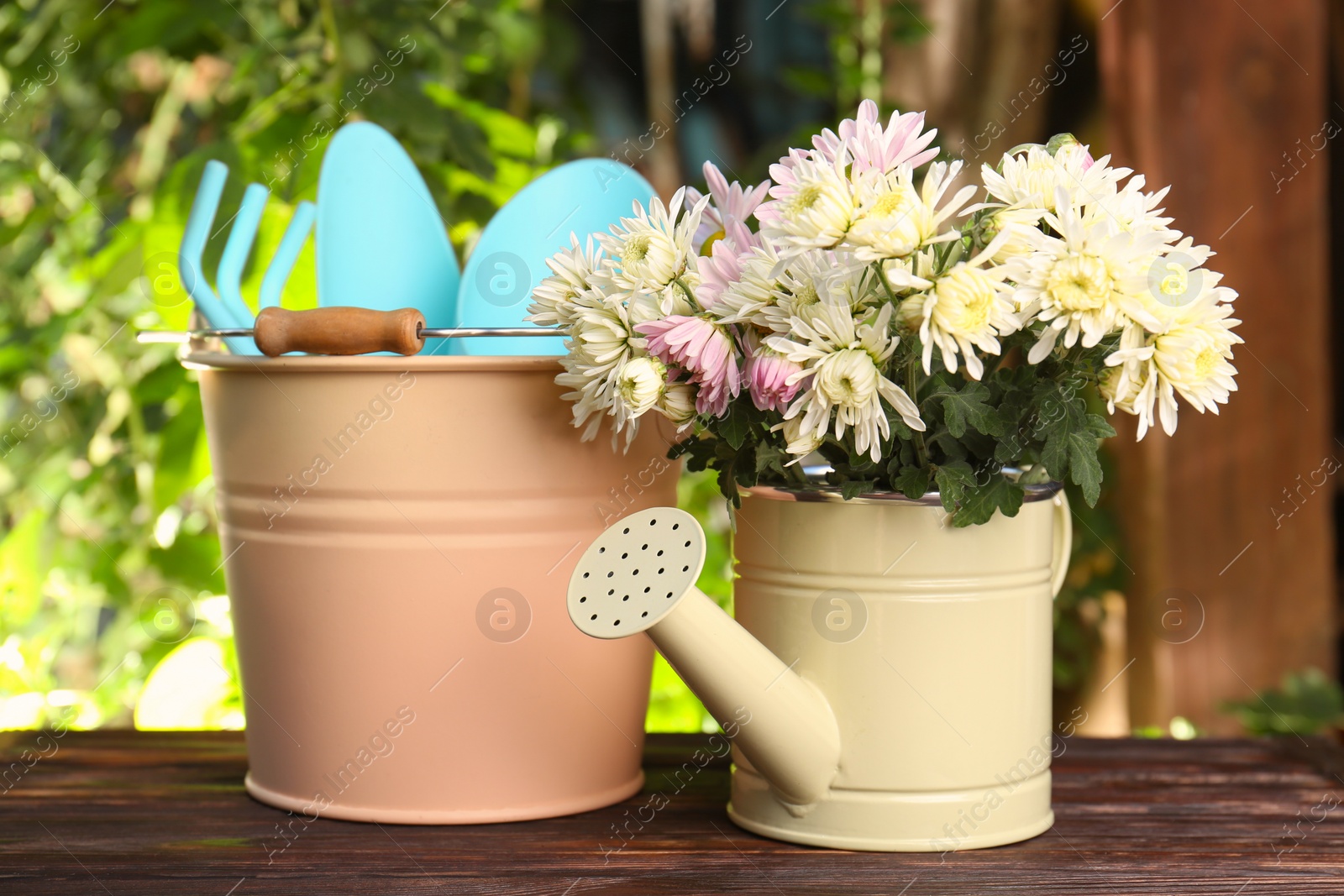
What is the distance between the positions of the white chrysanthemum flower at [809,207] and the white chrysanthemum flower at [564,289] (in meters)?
0.11

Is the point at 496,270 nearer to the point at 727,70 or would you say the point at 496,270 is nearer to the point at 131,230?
the point at 131,230

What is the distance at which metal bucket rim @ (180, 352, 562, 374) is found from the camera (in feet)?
2.07

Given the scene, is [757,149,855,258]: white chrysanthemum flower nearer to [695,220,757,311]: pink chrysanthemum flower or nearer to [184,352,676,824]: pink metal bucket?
[695,220,757,311]: pink chrysanthemum flower

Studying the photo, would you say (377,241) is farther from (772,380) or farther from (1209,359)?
(1209,359)

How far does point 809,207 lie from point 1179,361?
0.18 meters

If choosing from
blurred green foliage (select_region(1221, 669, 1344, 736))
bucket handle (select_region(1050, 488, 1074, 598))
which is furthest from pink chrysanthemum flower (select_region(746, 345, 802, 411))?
blurred green foliage (select_region(1221, 669, 1344, 736))

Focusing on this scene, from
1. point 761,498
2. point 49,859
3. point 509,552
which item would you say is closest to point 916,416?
point 761,498

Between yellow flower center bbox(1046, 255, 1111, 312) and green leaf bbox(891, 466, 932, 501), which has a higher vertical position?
yellow flower center bbox(1046, 255, 1111, 312)

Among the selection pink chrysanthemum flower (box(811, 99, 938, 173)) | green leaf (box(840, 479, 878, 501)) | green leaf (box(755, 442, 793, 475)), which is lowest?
green leaf (box(840, 479, 878, 501))

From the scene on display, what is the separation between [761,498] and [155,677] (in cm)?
81

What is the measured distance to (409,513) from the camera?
65 centimetres

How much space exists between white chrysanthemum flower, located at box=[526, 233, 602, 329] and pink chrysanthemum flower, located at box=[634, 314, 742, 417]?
0.17 ft

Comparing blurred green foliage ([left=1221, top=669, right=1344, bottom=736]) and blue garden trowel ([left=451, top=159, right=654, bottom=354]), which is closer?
blue garden trowel ([left=451, top=159, right=654, bottom=354])

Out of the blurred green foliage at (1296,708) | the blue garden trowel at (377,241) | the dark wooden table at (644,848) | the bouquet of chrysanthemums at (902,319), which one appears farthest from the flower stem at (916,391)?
the blurred green foliage at (1296,708)
